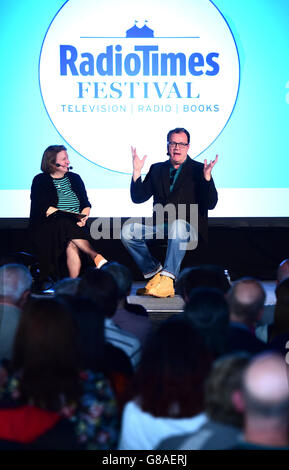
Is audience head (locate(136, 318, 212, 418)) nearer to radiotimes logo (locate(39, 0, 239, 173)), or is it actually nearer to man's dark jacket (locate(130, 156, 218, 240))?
man's dark jacket (locate(130, 156, 218, 240))

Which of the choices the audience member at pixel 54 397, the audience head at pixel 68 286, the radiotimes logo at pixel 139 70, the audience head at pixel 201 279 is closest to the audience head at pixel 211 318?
the audience member at pixel 54 397

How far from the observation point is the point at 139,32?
15.7 ft

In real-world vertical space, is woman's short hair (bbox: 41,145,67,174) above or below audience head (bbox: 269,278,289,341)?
above

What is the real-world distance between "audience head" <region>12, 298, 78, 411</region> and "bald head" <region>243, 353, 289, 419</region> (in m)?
0.45

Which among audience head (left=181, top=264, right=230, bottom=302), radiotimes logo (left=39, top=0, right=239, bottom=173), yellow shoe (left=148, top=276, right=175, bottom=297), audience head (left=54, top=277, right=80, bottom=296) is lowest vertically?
yellow shoe (left=148, top=276, right=175, bottom=297)

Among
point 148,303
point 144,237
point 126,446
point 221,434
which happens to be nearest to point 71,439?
point 126,446

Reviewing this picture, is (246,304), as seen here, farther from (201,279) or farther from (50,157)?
(50,157)

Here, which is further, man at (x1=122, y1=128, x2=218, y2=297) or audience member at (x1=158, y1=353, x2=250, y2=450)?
man at (x1=122, y1=128, x2=218, y2=297)

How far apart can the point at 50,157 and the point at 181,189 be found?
0.97 metres

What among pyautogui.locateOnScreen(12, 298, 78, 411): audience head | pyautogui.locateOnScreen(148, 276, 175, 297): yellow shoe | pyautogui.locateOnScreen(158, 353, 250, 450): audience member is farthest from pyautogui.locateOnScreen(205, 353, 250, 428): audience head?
pyautogui.locateOnScreen(148, 276, 175, 297): yellow shoe

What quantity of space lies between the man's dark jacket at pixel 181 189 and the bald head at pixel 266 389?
3.22 meters

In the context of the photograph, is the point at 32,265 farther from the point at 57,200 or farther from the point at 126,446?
the point at 126,446

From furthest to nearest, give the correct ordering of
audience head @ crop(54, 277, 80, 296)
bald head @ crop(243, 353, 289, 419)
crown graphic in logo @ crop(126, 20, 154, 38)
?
1. crown graphic in logo @ crop(126, 20, 154, 38)
2. audience head @ crop(54, 277, 80, 296)
3. bald head @ crop(243, 353, 289, 419)

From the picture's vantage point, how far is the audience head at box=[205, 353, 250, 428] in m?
1.26
